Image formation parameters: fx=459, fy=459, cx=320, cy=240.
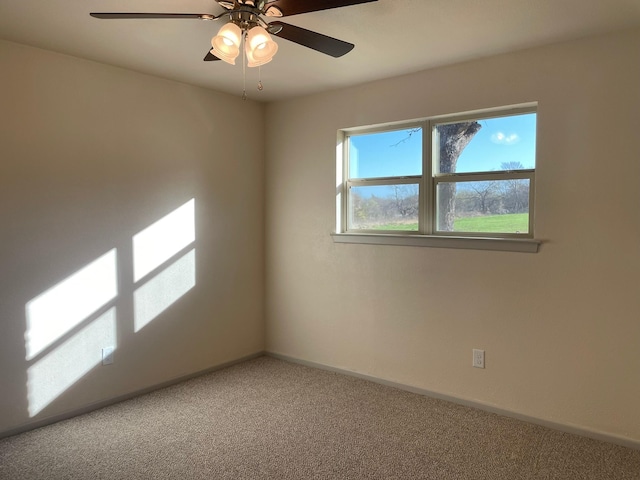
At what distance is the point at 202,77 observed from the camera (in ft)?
11.1

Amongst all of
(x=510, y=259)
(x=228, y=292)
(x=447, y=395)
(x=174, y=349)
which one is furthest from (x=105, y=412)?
(x=510, y=259)

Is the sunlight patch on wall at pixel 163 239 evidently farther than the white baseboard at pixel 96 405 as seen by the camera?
Yes

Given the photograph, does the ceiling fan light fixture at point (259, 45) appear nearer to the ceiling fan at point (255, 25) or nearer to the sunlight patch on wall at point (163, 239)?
the ceiling fan at point (255, 25)

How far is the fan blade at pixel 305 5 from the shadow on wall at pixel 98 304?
201cm

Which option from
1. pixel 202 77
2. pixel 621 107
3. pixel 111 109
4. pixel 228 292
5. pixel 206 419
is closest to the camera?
pixel 621 107

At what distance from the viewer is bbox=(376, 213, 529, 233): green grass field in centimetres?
297

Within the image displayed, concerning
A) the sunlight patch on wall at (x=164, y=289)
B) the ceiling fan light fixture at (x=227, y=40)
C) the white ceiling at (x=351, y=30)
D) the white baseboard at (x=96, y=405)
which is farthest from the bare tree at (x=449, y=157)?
Answer: the white baseboard at (x=96, y=405)

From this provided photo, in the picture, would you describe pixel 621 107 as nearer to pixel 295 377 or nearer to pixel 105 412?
pixel 295 377

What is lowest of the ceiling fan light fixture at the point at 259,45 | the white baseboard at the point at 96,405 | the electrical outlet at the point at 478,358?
the white baseboard at the point at 96,405

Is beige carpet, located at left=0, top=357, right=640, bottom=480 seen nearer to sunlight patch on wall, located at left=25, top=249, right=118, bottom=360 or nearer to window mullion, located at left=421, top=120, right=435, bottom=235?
sunlight patch on wall, located at left=25, top=249, right=118, bottom=360

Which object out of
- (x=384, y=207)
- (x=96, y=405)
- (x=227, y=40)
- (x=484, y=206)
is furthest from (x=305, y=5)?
(x=96, y=405)

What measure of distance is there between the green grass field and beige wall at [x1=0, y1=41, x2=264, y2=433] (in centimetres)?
188

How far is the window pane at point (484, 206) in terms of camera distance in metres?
2.98

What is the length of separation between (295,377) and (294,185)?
5.33 ft
